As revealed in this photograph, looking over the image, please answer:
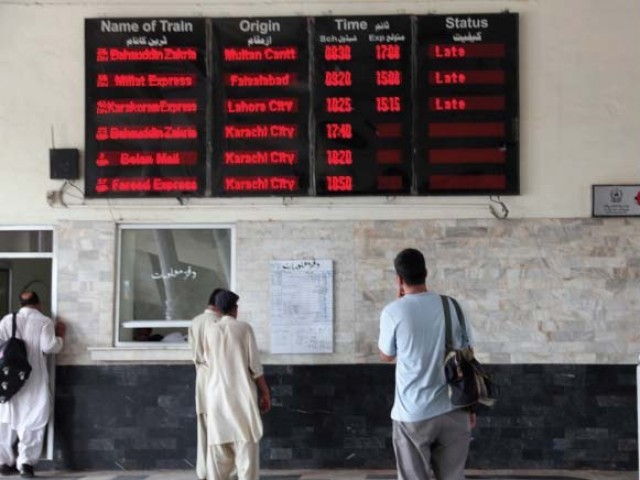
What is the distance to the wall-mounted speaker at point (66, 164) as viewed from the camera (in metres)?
8.62

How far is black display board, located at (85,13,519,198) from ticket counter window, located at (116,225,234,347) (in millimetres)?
441

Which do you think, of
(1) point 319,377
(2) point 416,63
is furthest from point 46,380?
(2) point 416,63

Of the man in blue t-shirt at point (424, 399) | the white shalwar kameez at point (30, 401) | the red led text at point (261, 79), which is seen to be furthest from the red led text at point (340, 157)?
the man in blue t-shirt at point (424, 399)

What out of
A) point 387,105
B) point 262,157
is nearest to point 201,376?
point 262,157

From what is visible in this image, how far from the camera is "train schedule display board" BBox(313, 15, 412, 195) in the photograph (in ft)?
27.5

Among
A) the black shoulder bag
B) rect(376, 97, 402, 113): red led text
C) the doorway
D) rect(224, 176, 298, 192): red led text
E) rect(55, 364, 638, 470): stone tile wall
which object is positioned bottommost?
rect(55, 364, 638, 470): stone tile wall

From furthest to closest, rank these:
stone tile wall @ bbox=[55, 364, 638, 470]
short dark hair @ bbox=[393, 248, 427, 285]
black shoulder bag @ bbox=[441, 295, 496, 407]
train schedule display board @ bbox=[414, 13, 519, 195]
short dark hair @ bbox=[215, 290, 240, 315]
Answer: train schedule display board @ bbox=[414, 13, 519, 195]
stone tile wall @ bbox=[55, 364, 638, 470]
short dark hair @ bbox=[215, 290, 240, 315]
short dark hair @ bbox=[393, 248, 427, 285]
black shoulder bag @ bbox=[441, 295, 496, 407]

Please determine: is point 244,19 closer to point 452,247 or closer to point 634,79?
point 452,247

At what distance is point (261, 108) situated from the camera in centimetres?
849

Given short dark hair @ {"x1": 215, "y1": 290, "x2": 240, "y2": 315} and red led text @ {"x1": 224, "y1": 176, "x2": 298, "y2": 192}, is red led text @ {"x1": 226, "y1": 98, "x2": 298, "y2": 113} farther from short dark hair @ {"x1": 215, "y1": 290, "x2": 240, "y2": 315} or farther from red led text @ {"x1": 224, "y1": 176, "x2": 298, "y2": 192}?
short dark hair @ {"x1": 215, "y1": 290, "x2": 240, "y2": 315}

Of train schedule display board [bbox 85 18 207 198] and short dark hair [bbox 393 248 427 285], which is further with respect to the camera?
train schedule display board [bbox 85 18 207 198]

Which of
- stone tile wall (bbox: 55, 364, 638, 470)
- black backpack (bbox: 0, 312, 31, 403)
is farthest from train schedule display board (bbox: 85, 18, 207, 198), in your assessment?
stone tile wall (bbox: 55, 364, 638, 470)

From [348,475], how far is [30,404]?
305cm

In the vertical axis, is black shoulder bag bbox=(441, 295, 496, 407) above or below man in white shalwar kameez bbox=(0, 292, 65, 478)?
above
